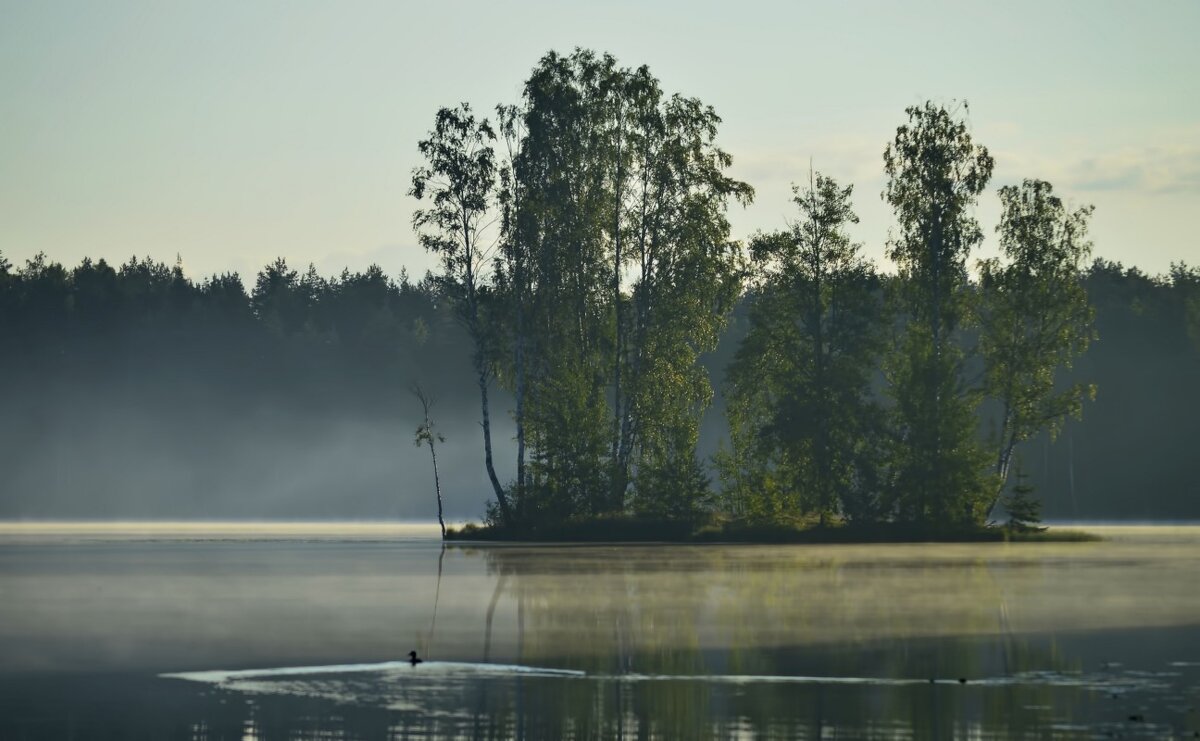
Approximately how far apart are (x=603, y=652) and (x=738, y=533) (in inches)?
1927

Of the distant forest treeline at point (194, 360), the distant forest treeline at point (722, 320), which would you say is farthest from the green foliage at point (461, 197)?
the distant forest treeline at point (194, 360)

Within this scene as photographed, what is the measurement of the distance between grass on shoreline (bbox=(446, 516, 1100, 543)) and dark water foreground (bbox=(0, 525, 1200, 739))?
81.6 ft

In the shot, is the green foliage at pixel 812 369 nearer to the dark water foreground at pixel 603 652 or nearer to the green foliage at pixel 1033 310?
the green foliage at pixel 1033 310

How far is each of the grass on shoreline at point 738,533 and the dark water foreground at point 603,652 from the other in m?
24.9

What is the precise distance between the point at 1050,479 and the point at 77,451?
3985 inches

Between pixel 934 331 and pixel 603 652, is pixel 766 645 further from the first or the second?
pixel 934 331

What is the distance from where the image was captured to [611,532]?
7119 centimetres

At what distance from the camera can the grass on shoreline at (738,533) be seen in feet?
233

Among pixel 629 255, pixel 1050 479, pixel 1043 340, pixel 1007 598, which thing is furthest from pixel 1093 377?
pixel 1007 598

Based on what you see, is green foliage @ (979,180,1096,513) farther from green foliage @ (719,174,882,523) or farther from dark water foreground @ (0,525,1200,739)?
dark water foreground @ (0,525,1200,739)

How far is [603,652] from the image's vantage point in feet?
76.9

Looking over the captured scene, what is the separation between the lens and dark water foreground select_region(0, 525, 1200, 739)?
17109 millimetres

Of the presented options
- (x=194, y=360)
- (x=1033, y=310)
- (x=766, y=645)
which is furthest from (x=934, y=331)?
(x=194, y=360)

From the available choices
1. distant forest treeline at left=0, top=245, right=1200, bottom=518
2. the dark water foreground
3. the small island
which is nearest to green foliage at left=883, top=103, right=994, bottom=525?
the small island
